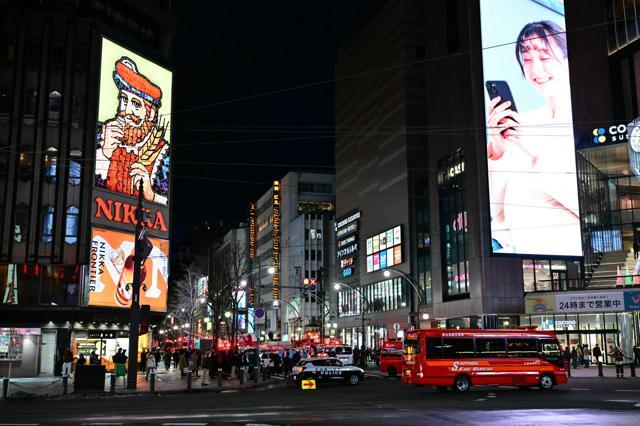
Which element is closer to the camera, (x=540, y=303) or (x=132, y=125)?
(x=132, y=125)

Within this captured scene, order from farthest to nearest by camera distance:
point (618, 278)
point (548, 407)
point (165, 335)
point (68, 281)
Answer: point (165, 335), point (618, 278), point (68, 281), point (548, 407)

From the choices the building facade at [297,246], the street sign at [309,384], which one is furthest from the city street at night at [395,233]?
the building facade at [297,246]

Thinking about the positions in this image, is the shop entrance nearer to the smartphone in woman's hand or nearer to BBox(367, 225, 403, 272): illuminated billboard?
the smartphone in woman's hand

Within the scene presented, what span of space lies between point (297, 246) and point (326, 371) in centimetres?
8934

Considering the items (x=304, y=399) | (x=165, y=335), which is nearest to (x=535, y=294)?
(x=304, y=399)

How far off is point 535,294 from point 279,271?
76791mm

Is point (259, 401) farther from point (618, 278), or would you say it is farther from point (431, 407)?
point (618, 278)

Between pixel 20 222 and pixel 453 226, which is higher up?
pixel 453 226

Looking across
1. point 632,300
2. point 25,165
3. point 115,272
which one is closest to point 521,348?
point 632,300

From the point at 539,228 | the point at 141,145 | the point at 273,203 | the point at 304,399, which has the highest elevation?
the point at 273,203

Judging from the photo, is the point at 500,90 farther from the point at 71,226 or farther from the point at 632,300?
the point at 71,226

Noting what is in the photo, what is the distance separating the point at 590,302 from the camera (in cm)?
5316

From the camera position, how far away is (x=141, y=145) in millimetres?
52312

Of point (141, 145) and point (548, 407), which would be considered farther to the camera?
point (141, 145)
